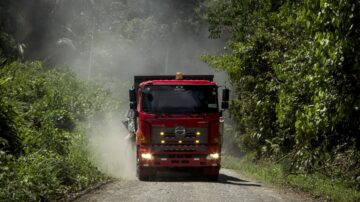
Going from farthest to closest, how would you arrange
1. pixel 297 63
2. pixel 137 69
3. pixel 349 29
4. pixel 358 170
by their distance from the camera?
pixel 137 69 < pixel 358 170 < pixel 297 63 < pixel 349 29

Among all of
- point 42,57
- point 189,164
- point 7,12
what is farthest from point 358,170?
point 42,57

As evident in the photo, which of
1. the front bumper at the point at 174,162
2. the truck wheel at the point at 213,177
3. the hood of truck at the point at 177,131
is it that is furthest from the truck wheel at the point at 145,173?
→ the truck wheel at the point at 213,177

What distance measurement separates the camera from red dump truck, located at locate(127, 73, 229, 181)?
17703 mm

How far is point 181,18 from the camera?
8538 cm

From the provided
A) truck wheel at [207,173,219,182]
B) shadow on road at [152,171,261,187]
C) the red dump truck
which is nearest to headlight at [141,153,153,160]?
the red dump truck

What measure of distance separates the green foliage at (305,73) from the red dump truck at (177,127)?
2134 mm

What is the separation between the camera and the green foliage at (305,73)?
960 cm

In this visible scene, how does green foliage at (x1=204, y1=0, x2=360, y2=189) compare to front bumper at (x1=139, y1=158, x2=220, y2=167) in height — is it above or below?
above

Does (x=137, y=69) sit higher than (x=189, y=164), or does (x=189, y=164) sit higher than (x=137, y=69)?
(x=137, y=69)

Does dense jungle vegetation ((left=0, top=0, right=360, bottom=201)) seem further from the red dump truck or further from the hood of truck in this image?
the hood of truck

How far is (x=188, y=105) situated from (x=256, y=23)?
914 centimetres

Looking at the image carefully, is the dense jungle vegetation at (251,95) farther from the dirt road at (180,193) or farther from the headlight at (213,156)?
the headlight at (213,156)

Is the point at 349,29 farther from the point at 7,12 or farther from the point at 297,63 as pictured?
the point at 7,12

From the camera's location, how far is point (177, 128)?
696 inches
